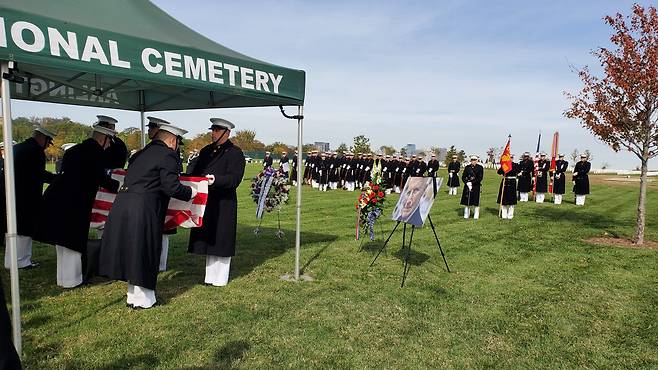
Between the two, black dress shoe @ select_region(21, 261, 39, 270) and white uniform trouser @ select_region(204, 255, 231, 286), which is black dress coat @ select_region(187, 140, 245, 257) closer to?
white uniform trouser @ select_region(204, 255, 231, 286)

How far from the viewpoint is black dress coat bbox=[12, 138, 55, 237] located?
Answer: 7055 mm

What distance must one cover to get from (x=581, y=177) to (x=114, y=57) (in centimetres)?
2018

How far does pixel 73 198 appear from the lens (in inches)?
240

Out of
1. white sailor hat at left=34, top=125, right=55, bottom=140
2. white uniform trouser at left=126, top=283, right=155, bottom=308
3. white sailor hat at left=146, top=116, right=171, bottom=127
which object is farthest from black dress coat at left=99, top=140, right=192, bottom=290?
white sailor hat at left=34, top=125, right=55, bottom=140

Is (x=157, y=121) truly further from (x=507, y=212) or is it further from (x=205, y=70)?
(x=507, y=212)

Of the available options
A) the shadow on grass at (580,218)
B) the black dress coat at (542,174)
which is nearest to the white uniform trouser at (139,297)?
the shadow on grass at (580,218)

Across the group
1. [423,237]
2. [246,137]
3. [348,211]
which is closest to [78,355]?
[423,237]

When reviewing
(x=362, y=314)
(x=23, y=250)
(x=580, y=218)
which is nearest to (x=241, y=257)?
(x=23, y=250)

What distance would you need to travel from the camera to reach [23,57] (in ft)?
12.5

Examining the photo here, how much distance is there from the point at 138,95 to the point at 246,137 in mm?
79319

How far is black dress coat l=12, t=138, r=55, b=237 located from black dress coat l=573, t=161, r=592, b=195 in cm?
1963

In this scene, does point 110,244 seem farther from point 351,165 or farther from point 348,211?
point 351,165

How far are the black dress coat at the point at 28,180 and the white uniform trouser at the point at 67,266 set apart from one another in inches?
50.1

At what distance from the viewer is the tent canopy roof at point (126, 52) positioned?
3.91 meters
